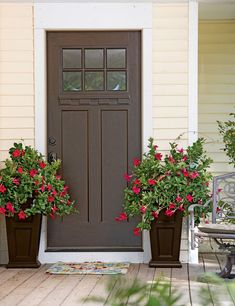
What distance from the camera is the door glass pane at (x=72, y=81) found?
6.50 m

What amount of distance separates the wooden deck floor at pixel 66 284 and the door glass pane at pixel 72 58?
6.34 feet

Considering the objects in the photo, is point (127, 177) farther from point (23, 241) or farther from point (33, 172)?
point (23, 241)

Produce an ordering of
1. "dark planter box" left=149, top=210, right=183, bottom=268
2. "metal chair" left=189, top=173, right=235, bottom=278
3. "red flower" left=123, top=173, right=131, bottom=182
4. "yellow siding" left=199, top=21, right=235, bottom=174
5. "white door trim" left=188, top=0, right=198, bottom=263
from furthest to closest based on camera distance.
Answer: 1. "yellow siding" left=199, top=21, right=235, bottom=174
2. "white door trim" left=188, top=0, right=198, bottom=263
3. "red flower" left=123, top=173, right=131, bottom=182
4. "dark planter box" left=149, top=210, right=183, bottom=268
5. "metal chair" left=189, top=173, right=235, bottom=278

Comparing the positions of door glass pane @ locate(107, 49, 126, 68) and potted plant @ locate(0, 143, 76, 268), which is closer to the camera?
potted plant @ locate(0, 143, 76, 268)

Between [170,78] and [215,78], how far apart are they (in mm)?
1280

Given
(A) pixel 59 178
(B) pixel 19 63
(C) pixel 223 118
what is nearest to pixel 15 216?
(A) pixel 59 178

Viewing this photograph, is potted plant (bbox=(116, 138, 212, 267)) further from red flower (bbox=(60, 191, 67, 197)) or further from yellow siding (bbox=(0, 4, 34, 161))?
yellow siding (bbox=(0, 4, 34, 161))

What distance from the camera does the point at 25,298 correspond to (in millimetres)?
4680

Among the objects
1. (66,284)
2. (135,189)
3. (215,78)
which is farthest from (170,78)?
(66,284)

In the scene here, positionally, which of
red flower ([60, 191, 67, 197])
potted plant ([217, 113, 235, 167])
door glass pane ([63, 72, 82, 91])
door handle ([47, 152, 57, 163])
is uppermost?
door glass pane ([63, 72, 82, 91])

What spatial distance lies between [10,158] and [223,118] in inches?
98.6

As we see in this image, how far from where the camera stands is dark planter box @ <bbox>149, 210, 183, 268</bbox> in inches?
241

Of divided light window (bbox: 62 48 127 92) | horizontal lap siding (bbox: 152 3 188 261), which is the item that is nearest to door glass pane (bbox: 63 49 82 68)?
divided light window (bbox: 62 48 127 92)

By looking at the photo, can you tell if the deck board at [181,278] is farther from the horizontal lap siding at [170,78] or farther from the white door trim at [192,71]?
the white door trim at [192,71]
